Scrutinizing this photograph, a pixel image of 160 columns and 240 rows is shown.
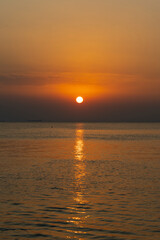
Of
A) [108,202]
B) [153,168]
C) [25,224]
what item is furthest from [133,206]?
[153,168]

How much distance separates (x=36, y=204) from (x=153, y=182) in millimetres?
10555

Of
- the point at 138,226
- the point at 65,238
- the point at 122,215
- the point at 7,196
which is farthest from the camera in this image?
the point at 7,196

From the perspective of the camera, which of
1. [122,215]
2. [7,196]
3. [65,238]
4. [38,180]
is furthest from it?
[38,180]

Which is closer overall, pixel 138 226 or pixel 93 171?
pixel 138 226

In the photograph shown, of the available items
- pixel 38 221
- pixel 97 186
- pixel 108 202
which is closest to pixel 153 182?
pixel 97 186

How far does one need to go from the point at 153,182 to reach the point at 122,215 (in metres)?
9.97

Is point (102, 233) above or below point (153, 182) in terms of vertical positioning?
below

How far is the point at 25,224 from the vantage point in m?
16.5

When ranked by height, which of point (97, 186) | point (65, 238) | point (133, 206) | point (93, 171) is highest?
point (93, 171)

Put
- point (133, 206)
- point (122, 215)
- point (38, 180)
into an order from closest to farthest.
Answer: point (122, 215), point (133, 206), point (38, 180)

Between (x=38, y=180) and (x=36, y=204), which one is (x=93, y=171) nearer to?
(x=38, y=180)

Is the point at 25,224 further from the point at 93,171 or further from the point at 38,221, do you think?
the point at 93,171

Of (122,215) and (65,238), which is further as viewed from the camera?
(122,215)

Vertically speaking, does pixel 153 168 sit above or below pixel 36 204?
above
